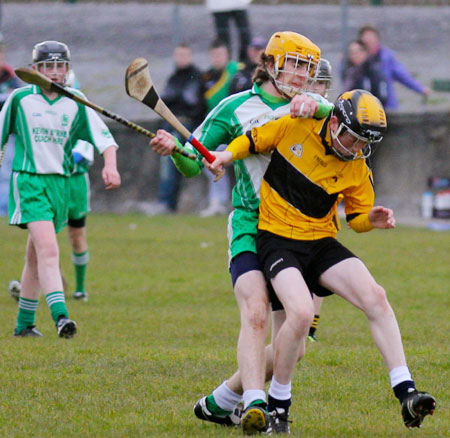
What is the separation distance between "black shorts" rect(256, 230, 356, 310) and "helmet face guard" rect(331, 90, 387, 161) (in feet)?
1.60

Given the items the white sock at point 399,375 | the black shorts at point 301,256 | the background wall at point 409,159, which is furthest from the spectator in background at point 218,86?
the white sock at point 399,375

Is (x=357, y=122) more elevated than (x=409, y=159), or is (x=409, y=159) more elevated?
(x=357, y=122)

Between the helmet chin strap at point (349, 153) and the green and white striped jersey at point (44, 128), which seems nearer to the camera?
the helmet chin strap at point (349, 153)

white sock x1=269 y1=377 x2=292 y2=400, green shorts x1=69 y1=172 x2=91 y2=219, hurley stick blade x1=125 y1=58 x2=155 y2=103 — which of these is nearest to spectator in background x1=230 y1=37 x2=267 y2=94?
green shorts x1=69 y1=172 x2=91 y2=219

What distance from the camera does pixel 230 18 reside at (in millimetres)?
17828

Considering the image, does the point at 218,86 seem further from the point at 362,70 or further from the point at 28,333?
the point at 28,333

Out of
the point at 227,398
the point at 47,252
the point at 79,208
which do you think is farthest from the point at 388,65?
the point at 227,398

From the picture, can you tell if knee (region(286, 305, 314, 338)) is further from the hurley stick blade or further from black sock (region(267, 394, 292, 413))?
the hurley stick blade

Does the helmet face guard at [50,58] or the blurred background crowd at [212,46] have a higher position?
the helmet face guard at [50,58]

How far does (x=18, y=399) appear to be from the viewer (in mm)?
6234

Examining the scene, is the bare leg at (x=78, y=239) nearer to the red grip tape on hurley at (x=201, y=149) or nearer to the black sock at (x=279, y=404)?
the red grip tape on hurley at (x=201, y=149)

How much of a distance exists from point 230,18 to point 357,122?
12633 mm

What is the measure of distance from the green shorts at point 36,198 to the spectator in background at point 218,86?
8383 millimetres

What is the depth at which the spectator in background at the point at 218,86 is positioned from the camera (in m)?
16.7
